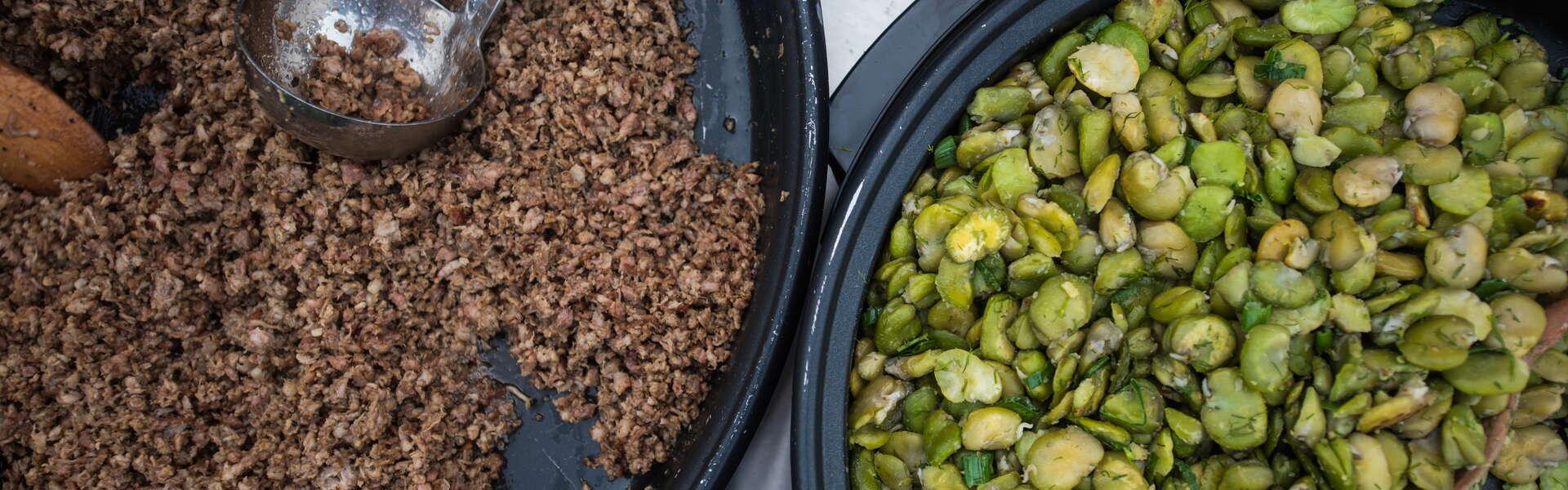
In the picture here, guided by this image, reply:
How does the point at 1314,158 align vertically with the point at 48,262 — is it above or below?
above

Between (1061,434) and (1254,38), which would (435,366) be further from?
(1254,38)

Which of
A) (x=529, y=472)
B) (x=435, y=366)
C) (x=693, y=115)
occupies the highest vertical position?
(x=693, y=115)

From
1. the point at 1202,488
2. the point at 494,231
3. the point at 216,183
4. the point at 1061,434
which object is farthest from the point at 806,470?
the point at 216,183

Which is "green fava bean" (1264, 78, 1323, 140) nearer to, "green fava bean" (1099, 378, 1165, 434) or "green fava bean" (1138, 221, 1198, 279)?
"green fava bean" (1138, 221, 1198, 279)

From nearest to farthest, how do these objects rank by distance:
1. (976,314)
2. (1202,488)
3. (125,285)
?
(1202,488) → (976,314) → (125,285)

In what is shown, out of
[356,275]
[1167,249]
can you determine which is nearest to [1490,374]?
[1167,249]

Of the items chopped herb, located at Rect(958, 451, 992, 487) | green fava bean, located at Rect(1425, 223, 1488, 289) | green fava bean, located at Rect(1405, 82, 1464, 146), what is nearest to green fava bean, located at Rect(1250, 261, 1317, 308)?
green fava bean, located at Rect(1425, 223, 1488, 289)
